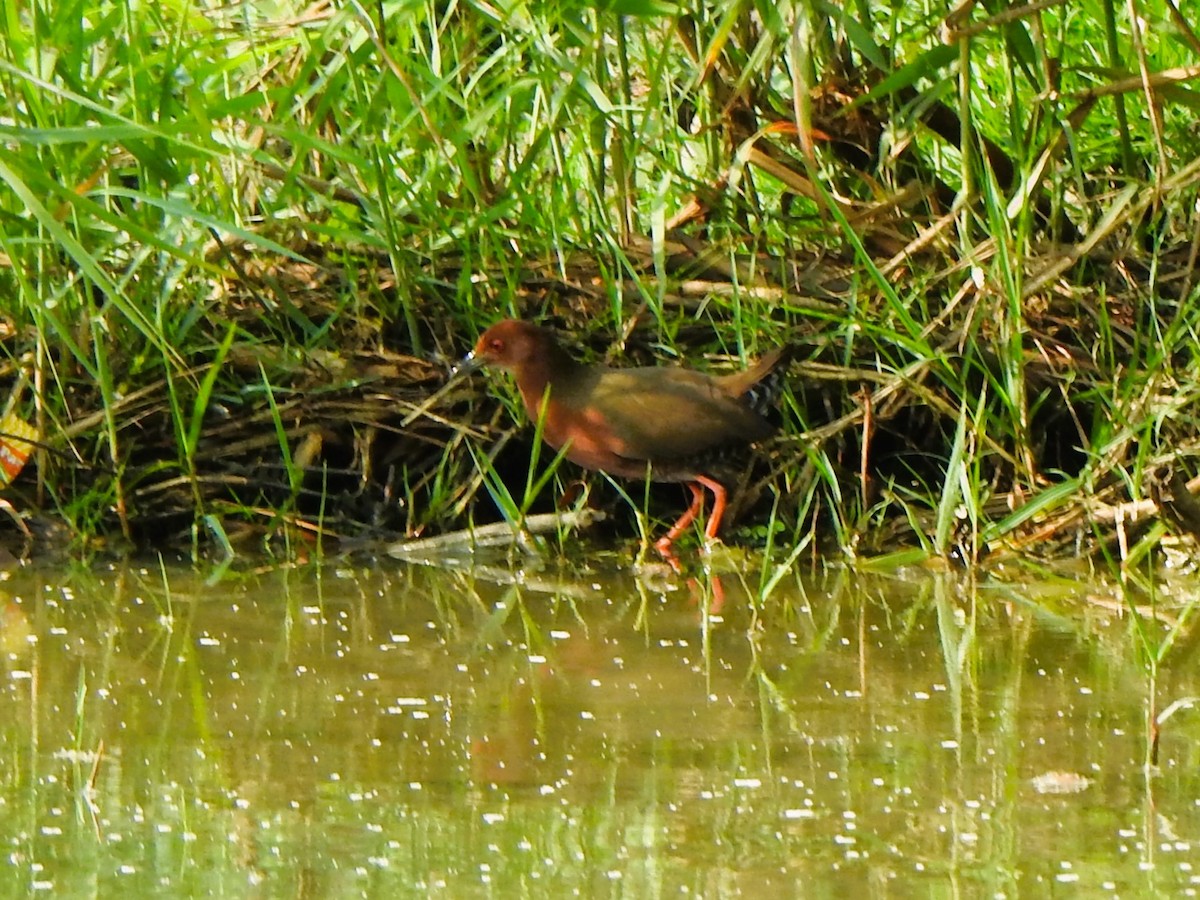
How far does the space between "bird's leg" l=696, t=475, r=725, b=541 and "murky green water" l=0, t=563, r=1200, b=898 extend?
17.9 inches

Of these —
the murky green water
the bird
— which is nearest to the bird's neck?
the bird

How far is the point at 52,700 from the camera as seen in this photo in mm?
3189

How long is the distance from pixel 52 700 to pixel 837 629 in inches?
56.8

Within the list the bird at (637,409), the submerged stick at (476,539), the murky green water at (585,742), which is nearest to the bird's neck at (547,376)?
the bird at (637,409)

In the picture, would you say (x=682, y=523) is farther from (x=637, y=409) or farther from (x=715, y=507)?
(x=637, y=409)

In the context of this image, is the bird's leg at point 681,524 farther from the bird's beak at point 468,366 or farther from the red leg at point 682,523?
the bird's beak at point 468,366

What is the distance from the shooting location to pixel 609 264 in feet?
15.8

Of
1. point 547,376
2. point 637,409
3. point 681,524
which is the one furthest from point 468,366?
point 681,524

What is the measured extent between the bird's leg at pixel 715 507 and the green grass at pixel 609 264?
0.14 m

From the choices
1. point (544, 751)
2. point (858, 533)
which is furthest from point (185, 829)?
point (858, 533)

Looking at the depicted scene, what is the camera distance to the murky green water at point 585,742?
7.80ft

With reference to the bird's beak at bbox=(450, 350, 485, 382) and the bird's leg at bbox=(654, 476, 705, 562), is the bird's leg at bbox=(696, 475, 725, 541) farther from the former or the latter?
the bird's beak at bbox=(450, 350, 485, 382)

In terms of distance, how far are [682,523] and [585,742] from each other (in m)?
1.65

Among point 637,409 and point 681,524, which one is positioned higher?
point 637,409
